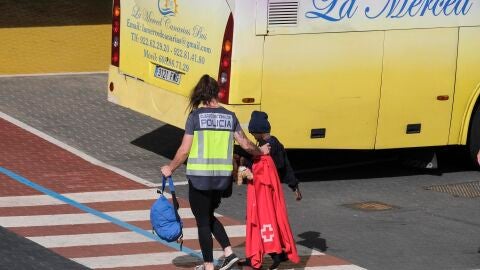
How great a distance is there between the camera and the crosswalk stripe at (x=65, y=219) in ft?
42.7

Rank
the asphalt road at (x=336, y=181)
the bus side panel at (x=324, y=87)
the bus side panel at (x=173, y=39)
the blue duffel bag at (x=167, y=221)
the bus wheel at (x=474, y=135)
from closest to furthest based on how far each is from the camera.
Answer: the blue duffel bag at (x=167, y=221)
the asphalt road at (x=336, y=181)
the bus side panel at (x=324, y=87)
the bus side panel at (x=173, y=39)
the bus wheel at (x=474, y=135)

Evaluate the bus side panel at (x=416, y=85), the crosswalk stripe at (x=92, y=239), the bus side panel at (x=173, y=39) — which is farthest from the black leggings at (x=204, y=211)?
the bus side panel at (x=416, y=85)

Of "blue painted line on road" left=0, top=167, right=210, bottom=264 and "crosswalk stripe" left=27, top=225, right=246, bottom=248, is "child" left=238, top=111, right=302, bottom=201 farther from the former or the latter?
"crosswalk stripe" left=27, top=225, right=246, bottom=248

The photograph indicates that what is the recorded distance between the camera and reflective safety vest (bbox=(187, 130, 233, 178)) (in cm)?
1076

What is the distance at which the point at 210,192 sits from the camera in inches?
427

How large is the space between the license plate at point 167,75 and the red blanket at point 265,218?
14.1 feet

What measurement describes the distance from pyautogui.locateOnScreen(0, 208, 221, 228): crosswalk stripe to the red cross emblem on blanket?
254cm

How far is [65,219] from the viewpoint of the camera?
13266mm

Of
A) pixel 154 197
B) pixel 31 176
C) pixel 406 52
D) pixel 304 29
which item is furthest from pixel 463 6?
pixel 31 176

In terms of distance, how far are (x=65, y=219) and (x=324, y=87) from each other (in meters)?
3.65

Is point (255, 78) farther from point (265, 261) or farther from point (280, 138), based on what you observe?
point (265, 261)

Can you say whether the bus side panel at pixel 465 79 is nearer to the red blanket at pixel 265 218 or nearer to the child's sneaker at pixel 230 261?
the red blanket at pixel 265 218

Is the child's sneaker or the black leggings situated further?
the child's sneaker

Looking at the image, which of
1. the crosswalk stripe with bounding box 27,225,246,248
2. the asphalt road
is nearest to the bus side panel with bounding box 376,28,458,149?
the asphalt road
